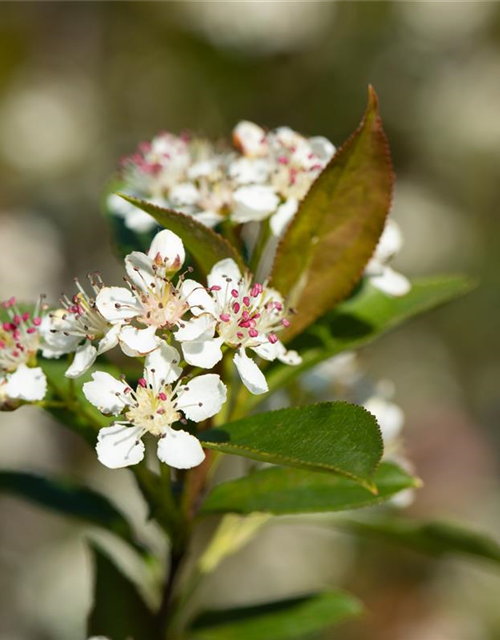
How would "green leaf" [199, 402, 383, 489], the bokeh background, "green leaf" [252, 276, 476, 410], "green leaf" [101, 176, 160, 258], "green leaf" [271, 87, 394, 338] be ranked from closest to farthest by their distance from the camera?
"green leaf" [199, 402, 383, 489]
"green leaf" [271, 87, 394, 338]
"green leaf" [252, 276, 476, 410]
"green leaf" [101, 176, 160, 258]
the bokeh background

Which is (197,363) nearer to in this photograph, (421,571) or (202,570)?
(202,570)

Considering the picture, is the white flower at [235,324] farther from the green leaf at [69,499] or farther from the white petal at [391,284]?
the green leaf at [69,499]

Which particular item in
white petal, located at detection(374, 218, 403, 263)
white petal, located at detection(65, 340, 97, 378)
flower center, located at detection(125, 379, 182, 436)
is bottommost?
flower center, located at detection(125, 379, 182, 436)

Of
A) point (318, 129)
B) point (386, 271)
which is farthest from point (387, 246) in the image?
point (318, 129)

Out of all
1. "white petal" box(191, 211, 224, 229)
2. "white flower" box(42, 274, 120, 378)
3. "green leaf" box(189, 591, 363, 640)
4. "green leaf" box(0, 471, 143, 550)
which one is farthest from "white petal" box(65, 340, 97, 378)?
"green leaf" box(189, 591, 363, 640)

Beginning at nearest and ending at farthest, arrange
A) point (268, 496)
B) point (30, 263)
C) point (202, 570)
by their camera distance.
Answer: point (268, 496)
point (202, 570)
point (30, 263)

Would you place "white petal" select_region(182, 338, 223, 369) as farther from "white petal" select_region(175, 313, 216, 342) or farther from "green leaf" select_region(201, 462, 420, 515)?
"green leaf" select_region(201, 462, 420, 515)

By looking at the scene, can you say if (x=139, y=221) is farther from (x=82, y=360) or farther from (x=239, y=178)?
(x=82, y=360)

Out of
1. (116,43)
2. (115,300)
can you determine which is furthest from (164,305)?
(116,43)
